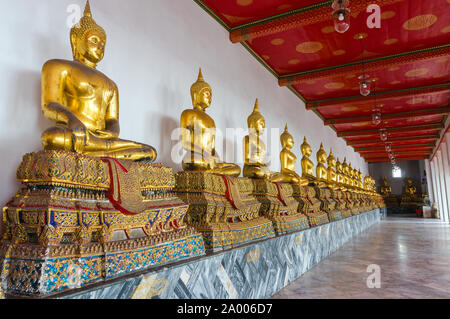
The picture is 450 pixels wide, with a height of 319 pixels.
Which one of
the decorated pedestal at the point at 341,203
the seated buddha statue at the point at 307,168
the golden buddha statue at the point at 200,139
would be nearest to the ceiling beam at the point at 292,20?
the golden buddha statue at the point at 200,139

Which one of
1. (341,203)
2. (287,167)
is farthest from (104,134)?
(341,203)

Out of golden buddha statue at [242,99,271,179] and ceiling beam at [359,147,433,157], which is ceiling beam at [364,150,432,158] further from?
golden buddha statue at [242,99,271,179]

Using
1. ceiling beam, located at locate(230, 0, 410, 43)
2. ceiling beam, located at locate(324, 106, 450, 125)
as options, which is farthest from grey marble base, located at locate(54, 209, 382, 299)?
ceiling beam, located at locate(324, 106, 450, 125)

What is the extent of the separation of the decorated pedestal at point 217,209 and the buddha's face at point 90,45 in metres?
1.02

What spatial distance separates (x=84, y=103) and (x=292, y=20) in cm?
303

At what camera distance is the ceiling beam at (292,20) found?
3887 mm

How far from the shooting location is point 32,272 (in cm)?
126

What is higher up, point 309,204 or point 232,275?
point 309,204

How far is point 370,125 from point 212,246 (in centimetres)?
1028

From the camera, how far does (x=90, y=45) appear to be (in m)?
2.16

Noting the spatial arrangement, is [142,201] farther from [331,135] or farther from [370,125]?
[370,125]

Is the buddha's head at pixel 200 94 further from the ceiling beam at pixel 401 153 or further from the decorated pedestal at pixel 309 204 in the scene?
the ceiling beam at pixel 401 153

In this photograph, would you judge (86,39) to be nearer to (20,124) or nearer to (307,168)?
(20,124)
